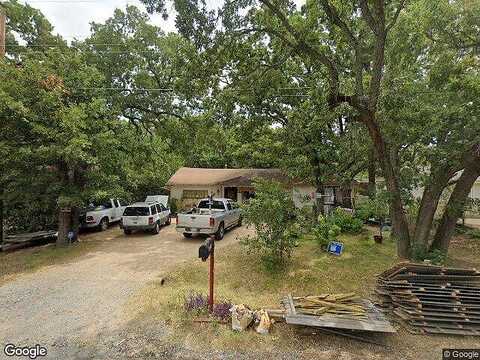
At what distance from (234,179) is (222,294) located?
18.1 metres

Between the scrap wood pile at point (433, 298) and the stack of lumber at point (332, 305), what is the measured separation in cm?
84

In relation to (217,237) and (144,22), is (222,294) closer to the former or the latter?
(217,237)

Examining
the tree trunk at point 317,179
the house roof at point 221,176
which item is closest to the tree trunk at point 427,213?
the tree trunk at point 317,179

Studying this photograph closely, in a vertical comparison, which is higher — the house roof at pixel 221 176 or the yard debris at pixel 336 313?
the house roof at pixel 221 176

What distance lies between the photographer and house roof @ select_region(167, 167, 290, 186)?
2512 centimetres

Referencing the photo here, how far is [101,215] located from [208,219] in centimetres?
749

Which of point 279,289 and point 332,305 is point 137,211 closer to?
point 279,289

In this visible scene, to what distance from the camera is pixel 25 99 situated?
38.3ft

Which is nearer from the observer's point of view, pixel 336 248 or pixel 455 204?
pixel 455 204

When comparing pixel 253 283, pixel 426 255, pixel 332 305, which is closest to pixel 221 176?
pixel 253 283

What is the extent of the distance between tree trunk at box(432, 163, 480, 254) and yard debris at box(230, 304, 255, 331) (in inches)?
269

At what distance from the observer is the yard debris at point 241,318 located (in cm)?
590

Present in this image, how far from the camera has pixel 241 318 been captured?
19.5 feet

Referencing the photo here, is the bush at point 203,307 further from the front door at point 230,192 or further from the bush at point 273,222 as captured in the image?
the front door at point 230,192
